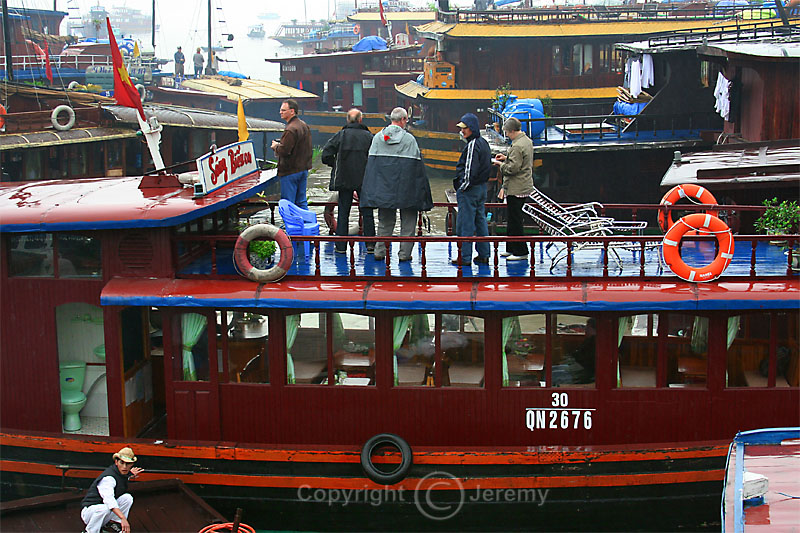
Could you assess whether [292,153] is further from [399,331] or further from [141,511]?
[141,511]

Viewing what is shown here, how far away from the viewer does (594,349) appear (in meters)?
9.53

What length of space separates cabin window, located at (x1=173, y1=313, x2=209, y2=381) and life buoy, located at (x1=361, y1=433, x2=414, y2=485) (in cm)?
185

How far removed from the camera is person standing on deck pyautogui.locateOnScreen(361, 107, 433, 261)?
33.1ft

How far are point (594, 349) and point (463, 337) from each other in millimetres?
1300

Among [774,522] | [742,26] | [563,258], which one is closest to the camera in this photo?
[774,522]

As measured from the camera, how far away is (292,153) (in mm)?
11062

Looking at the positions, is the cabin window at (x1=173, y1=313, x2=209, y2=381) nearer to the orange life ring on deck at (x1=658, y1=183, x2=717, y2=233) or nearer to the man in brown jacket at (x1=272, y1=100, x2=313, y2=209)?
the man in brown jacket at (x1=272, y1=100, x2=313, y2=209)

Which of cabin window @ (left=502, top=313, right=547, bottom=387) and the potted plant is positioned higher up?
the potted plant

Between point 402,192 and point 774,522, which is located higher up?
point 402,192

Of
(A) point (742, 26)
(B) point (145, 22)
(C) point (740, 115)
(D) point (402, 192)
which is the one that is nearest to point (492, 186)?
(C) point (740, 115)

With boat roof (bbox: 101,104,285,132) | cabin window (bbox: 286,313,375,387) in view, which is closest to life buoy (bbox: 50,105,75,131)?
boat roof (bbox: 101,104,285,132)

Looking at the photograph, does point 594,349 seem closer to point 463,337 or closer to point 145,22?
point 463,337

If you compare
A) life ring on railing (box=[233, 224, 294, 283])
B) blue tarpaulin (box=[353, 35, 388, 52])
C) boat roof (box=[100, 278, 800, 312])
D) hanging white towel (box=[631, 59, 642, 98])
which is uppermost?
blue tarpaulin (box=[353, 35, 388, 52])

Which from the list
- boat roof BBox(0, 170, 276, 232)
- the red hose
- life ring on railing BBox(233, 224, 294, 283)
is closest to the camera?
the red hose
